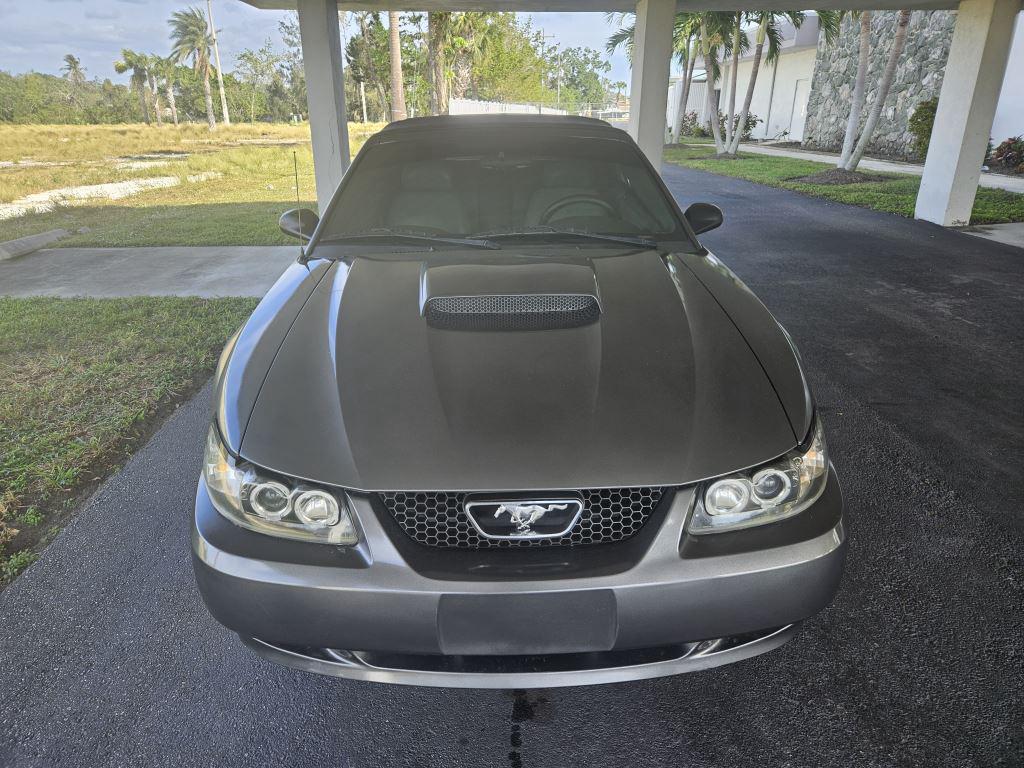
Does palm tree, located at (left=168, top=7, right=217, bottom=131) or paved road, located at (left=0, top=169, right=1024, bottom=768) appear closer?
paved road, located at (left=0, top=169, right=1024, bottom=768)

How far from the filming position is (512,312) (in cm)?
205

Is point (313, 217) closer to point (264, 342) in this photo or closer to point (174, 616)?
point (264, 342)

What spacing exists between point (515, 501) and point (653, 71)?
8.23 meters

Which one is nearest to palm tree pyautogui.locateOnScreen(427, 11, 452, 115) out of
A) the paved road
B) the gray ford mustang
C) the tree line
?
the tree line

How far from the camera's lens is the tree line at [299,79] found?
2177cm

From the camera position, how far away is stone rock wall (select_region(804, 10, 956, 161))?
66.9 ft

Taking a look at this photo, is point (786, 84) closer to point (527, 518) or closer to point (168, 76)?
point (527, 518)

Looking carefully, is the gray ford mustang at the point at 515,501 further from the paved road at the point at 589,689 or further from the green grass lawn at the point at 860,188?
the green grass lawn at the point at 860,188

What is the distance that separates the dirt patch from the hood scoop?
567 inches

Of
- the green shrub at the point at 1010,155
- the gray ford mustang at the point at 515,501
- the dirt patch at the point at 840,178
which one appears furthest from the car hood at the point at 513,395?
the green shrub at the point at 1010,155

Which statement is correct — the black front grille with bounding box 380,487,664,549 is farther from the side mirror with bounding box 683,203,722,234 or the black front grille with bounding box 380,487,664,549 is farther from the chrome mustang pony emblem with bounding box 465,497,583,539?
the side mirror with bounding box 683,203,722,234

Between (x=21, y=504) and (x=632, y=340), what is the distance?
2.76m

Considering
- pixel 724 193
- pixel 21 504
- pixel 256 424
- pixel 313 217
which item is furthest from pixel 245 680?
pixel 724 193

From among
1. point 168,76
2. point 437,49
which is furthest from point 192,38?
point 437,49
